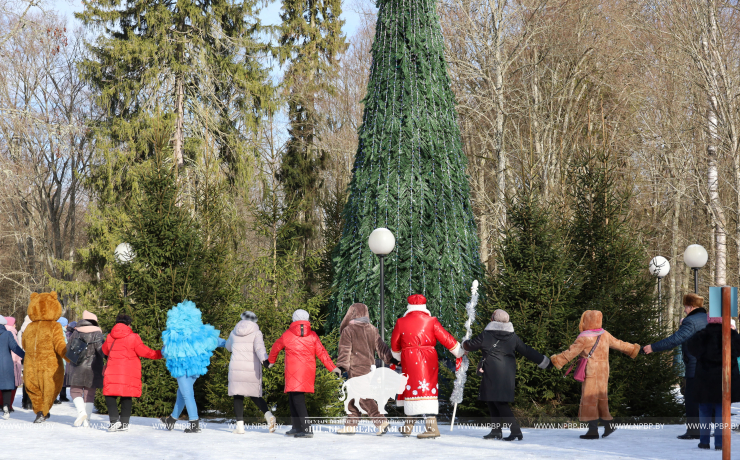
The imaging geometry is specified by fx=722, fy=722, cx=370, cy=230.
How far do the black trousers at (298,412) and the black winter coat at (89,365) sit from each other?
2.92 metres

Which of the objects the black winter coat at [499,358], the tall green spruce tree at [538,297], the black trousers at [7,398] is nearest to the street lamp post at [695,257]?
the tall green spruce tree at [538,297]

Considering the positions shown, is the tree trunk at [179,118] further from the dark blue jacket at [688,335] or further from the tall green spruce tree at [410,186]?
the dark blue jacket at [688,335]

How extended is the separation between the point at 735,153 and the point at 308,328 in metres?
9.93

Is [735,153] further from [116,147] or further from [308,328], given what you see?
[116,147]

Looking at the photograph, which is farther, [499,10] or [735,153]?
[499,10]

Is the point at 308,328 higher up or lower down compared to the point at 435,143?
lower down

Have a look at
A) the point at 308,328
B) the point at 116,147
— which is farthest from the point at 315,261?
the point at 116,147

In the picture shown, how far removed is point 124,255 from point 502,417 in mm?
6409

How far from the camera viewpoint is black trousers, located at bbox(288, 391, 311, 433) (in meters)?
8.55

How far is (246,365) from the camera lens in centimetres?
891

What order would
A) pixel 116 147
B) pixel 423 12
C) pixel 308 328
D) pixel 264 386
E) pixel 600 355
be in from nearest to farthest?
pixel 600 355 → pixel 308 328 → pixel 264 386 → pixel 423 12 → pixel 116 147

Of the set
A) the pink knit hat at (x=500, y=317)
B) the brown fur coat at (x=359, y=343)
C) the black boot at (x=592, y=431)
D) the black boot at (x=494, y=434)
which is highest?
the pink knit hat at (x=500, y=317)

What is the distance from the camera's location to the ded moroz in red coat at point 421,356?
321 inches

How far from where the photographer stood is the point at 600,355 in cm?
816
